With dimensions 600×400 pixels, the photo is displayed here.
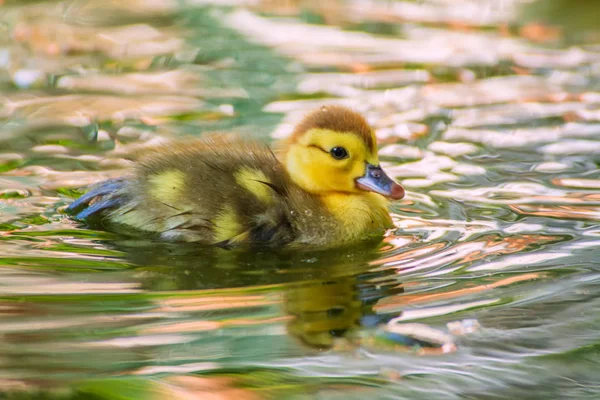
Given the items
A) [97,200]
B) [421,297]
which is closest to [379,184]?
[421,297]

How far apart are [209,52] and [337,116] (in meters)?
3.03

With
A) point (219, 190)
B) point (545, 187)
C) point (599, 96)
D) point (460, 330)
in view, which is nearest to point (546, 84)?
point (599, 96)

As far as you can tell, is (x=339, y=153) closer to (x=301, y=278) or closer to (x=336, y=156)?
(x=336, y=156)

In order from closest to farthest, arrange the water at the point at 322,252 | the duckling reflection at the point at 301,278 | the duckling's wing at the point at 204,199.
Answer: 1. the water at the point at 322,252
2. the duckling reflection at the point at 301,278
3. the duckling's wing at the point at 204,199

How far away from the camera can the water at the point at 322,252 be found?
2.59m

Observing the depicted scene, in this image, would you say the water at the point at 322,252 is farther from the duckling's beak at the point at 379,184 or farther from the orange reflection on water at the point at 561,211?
the duckling's beak at the point at 379,184

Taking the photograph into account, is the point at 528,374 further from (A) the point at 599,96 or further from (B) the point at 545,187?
(A) the point at 599,96

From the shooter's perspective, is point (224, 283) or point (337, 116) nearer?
point (224, 283)

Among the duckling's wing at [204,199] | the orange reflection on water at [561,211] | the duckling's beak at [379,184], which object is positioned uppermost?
the orange reflection on water at [561,211]

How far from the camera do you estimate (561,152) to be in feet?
15.9

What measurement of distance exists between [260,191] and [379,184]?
45 cm

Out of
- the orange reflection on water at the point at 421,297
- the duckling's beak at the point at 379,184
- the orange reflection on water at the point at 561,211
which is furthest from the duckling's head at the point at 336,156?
the orange reflection on water at the point at 421,297

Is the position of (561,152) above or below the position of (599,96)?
below

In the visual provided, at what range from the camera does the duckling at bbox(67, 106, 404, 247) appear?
3619mm
